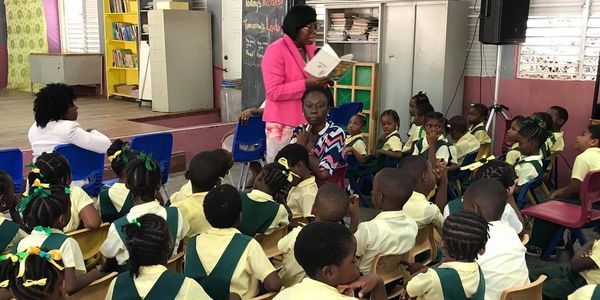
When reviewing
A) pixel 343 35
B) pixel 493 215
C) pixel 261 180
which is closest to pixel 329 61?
pixel 261 180

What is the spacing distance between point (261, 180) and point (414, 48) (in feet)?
13.5

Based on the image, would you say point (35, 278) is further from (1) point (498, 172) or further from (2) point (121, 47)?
(2) point (121, 47)

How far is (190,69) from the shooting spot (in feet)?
27.6

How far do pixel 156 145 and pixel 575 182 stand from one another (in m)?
2.77

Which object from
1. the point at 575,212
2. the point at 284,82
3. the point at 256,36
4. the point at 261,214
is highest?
the point at 256,36

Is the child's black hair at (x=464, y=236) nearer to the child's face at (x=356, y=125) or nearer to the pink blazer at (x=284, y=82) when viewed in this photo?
the pink blazer at (x=284, y=82)

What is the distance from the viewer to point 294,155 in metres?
2.91

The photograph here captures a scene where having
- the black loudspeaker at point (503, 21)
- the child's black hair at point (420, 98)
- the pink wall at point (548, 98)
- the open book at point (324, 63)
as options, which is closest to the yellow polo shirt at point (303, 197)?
the open book at point (324, 63)

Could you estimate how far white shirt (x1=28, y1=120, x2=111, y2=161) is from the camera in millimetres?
3648

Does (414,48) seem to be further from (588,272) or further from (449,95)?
(588,272)

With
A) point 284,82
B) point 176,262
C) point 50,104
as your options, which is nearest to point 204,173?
point 176,262

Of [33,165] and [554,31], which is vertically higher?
[554,31]

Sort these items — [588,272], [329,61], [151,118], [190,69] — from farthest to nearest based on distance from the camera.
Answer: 1. [190,69]
2. [151,118]
3. [329,61]
4. [588,272]

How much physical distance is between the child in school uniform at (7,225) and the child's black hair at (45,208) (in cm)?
17
